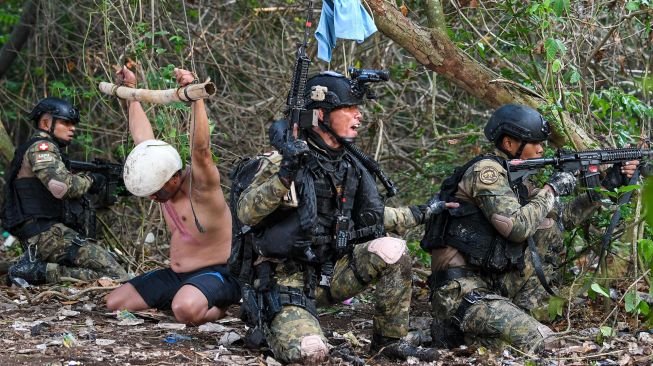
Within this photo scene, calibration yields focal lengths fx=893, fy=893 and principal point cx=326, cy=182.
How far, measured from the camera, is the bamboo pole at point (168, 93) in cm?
513

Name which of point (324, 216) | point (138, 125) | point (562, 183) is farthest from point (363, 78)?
point (138, 125)

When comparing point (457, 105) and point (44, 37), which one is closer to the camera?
point (457, 105)

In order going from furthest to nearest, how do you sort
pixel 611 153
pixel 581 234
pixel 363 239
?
pixel 581 234
pixel 611 153
pixel 363 239

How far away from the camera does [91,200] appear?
25.4 ft

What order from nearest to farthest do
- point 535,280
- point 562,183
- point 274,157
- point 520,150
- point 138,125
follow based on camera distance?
point 274,157
point 562,183
point 520,150
point 535,280
point 138,125

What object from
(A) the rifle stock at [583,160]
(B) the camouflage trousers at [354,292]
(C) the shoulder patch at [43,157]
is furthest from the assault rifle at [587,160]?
(C) the shoulder patch at [43,157]

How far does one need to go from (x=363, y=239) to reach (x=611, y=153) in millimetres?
1732

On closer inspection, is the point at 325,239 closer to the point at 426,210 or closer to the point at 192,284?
the point at 426,210

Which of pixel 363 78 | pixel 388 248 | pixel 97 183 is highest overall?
pixel 363 78

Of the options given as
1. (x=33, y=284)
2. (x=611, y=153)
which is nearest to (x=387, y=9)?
(x=611, y=153)

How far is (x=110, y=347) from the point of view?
16.4 feet

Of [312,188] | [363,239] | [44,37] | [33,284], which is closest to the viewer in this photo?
[312,188]

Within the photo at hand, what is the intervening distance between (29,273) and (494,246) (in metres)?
3.88

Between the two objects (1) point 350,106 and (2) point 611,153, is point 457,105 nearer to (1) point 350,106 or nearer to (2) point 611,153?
(2) point 611,153
